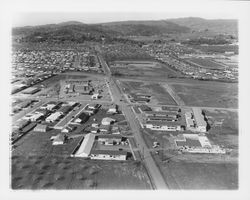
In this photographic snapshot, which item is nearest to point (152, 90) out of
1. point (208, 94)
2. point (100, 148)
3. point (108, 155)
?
point (208, 94)

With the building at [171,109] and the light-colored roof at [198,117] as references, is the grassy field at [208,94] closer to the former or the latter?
the light-colored roof at [198,117]

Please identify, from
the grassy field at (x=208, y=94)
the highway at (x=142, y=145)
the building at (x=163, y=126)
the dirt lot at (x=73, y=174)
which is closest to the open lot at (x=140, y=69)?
the grassy field at (x=208, y=94)

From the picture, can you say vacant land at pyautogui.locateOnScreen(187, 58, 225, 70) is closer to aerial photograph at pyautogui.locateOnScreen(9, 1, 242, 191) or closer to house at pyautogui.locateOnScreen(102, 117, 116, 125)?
aerial photograph at pyautogui.locateOnScreen(9, 1, 242, 191)

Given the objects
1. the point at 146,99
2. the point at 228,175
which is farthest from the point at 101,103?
the point at 228,175

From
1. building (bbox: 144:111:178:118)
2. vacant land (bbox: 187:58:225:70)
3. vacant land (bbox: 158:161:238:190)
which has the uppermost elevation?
vacant land (bbox: 187:58:225:70)

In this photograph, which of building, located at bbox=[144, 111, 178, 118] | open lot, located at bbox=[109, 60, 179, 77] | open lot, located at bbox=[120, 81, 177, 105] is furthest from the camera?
open lot, located at bbox=[109, 60, 179, 77]

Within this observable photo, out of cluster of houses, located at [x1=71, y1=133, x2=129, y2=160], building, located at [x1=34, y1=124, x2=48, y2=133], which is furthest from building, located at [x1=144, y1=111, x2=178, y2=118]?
building, located at [x1=34, y1=124, x2=48, y2=133]
